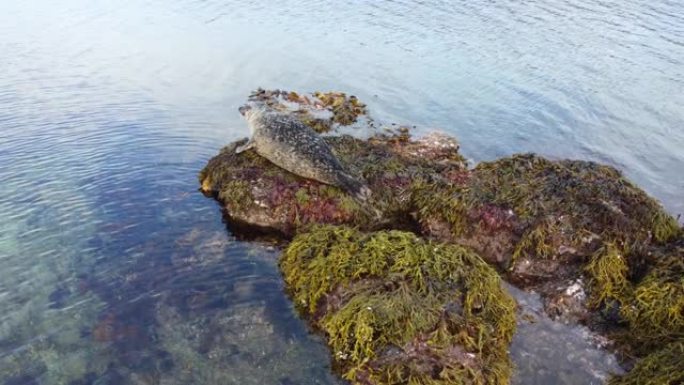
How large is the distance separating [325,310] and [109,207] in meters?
3.97

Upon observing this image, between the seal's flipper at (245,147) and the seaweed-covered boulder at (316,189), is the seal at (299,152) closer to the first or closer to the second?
the seal's flipper at (245,147)

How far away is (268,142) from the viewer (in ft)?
26.6

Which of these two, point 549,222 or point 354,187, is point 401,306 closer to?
point 354,187

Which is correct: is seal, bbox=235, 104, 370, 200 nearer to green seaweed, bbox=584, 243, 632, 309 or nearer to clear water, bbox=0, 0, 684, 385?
clear water, bbox=0, 0, 684, 385

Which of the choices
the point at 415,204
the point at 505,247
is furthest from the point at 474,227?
the point at 415,204

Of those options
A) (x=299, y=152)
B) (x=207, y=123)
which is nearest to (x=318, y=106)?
(x=207, y=123)

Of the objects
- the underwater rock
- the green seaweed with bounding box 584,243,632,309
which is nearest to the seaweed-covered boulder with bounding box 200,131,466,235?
the underwater rock

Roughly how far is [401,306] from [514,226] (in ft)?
8.22

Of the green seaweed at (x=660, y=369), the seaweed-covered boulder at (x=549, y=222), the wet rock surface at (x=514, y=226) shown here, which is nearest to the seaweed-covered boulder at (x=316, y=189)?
the wet rock surface at (x=514, y=226)

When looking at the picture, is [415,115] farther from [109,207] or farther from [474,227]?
[109,207]

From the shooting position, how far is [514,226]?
7094 mm

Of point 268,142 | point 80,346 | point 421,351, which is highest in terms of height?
point 268,142

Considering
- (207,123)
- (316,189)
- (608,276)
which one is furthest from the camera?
(207,123)

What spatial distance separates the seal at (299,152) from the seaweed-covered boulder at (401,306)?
1.09 m
